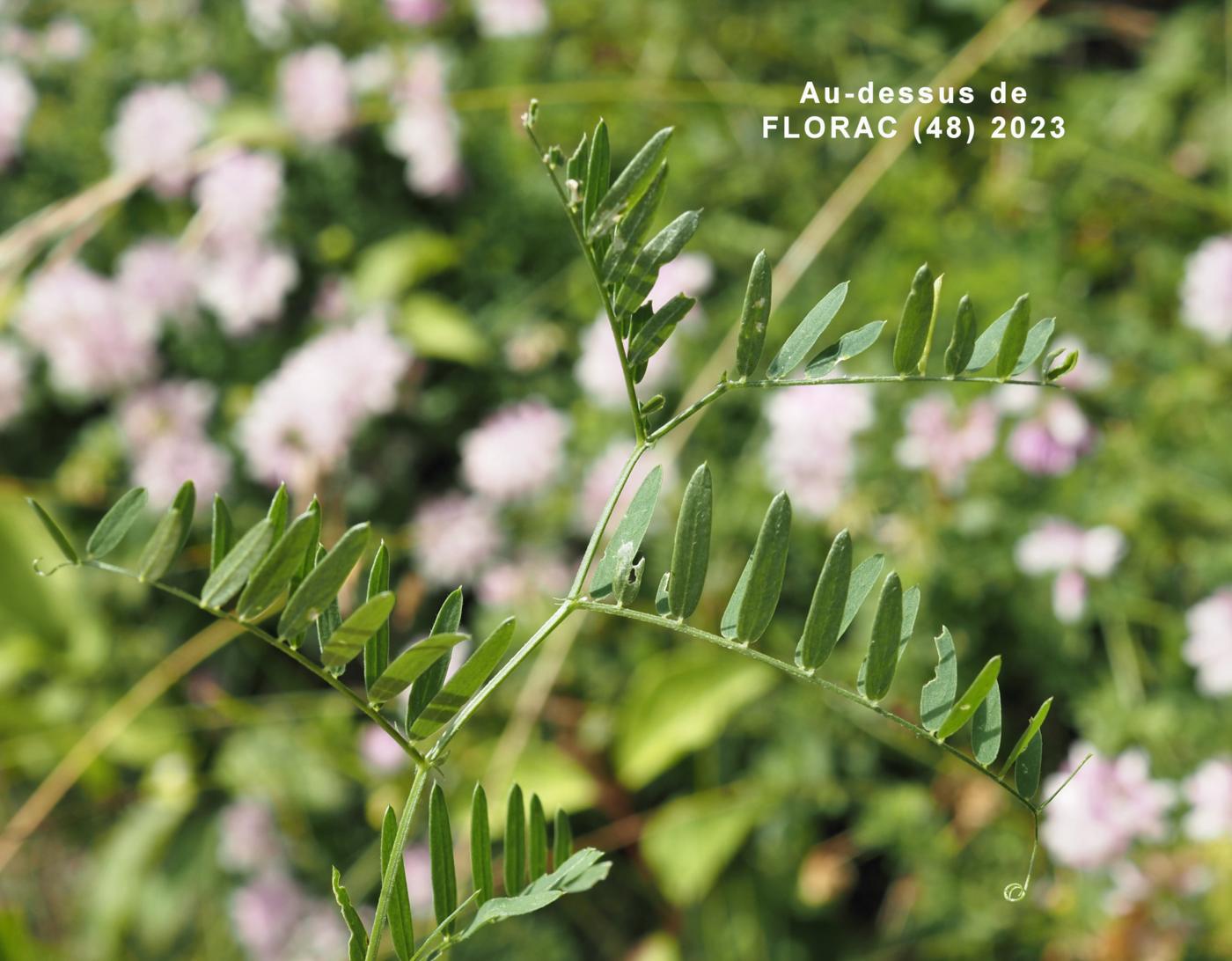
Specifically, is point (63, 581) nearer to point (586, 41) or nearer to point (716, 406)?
point (716, 406)

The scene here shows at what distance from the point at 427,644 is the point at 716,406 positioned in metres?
Result: 1.19

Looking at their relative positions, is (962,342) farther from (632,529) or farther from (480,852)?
(480,852)

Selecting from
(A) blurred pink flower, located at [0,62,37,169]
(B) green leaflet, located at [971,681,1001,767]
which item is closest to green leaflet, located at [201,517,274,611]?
(B) green leaflet, located at [971,681,1001,767]

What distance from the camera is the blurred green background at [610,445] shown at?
4.90ft

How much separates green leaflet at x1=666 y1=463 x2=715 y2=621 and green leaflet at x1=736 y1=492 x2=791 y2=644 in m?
0.02

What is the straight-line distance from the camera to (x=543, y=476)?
1.68 m

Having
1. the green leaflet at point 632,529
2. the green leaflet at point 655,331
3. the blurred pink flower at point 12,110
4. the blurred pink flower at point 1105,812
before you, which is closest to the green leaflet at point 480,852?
the green leaflet at point 632,529

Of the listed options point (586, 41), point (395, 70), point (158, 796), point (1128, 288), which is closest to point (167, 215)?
point (395, 70)

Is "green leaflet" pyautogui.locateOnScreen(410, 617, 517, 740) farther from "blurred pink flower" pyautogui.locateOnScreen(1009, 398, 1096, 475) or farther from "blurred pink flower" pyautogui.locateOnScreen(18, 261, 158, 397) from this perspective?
"blurred pink flower" pyautogui.locateOnScreen(18, 261, 158, 397)

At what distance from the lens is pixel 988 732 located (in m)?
0.57

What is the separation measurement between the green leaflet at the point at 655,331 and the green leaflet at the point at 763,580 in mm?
93

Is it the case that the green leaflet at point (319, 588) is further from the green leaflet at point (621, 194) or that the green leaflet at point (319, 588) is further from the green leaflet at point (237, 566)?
the green leaflet at point (621, 194)

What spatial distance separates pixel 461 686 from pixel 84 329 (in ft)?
5.00

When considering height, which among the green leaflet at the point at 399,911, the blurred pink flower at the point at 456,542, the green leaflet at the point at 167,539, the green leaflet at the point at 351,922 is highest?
the green leaflet at the point at 167,539
